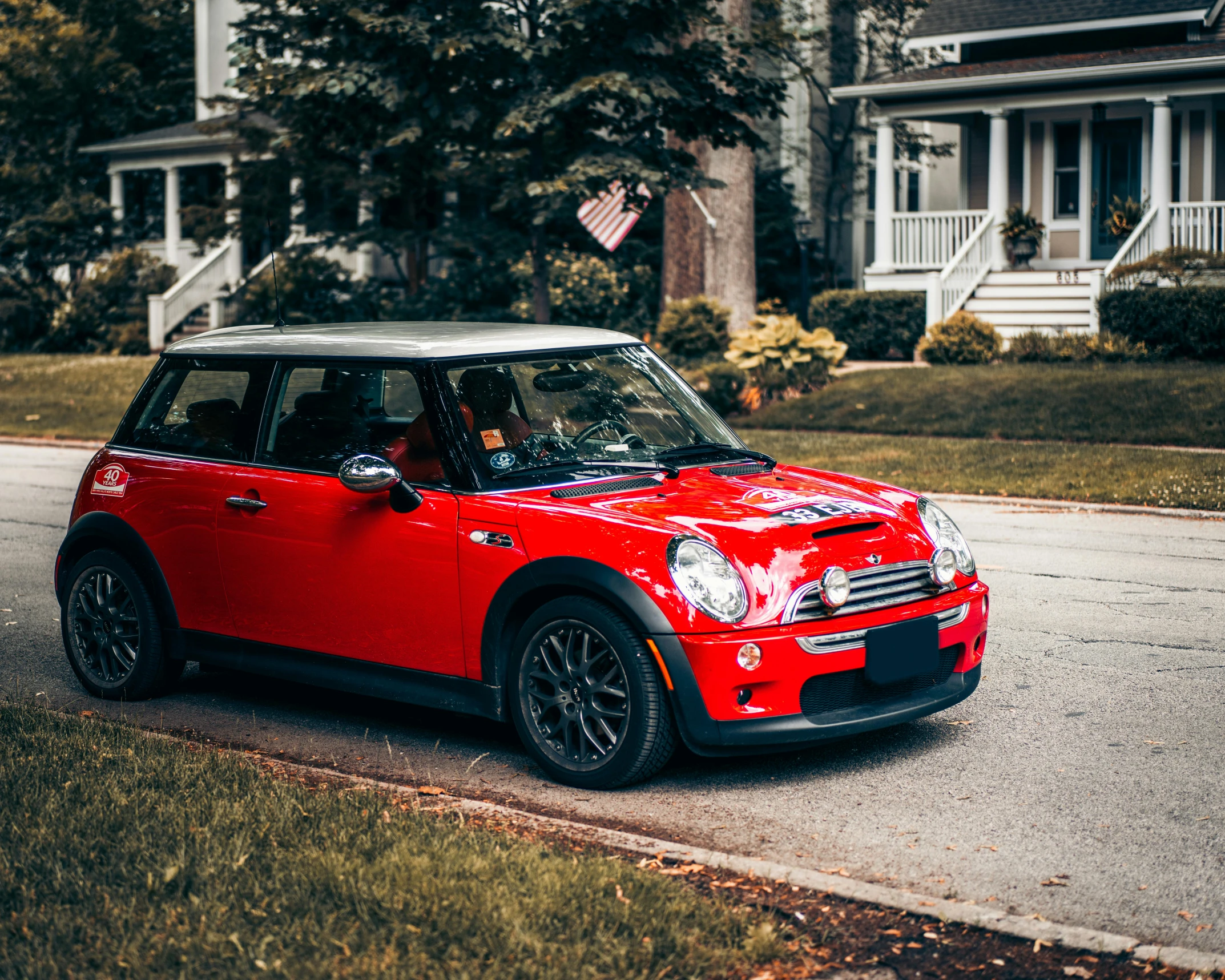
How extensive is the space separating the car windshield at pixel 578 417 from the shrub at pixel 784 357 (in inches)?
578

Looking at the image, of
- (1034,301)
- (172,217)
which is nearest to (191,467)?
(1034,301)

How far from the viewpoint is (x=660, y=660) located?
5.34m

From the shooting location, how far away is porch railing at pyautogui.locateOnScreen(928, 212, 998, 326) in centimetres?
2559

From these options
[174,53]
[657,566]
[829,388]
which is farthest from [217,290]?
[657,566]

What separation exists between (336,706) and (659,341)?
18.7 meters

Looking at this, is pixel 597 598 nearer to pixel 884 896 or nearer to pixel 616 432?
pixel 616 432

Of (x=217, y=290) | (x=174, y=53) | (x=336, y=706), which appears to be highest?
(x=174, y=53)

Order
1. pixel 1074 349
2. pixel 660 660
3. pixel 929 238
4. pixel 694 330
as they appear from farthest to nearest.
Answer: pixel 929 238
pixel 694 330
pixel 1074 349
pixel 660 660

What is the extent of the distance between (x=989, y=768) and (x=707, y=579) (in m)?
1.46

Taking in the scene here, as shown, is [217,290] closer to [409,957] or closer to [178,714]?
[178,714]

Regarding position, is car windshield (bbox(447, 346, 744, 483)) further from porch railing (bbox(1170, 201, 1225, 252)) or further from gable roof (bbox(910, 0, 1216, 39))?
gable roof (bbox(910, 0, 1216, 39))

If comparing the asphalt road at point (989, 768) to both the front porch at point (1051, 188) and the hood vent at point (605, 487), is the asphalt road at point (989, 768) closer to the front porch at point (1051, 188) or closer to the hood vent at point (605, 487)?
the hood vent at point (605, 487)

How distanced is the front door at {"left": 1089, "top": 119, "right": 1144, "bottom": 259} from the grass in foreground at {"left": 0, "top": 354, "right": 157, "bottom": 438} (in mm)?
17536

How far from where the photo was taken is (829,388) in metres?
21.6
